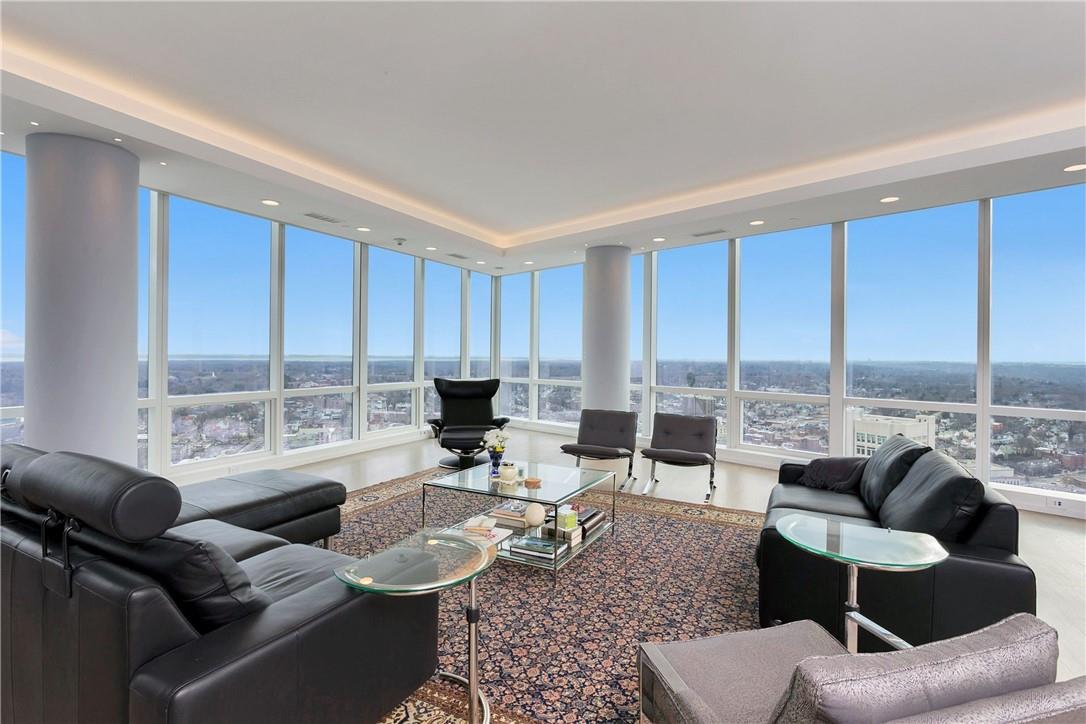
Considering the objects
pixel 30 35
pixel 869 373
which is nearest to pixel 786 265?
pixel 869 373

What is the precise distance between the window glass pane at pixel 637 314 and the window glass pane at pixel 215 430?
5.12m

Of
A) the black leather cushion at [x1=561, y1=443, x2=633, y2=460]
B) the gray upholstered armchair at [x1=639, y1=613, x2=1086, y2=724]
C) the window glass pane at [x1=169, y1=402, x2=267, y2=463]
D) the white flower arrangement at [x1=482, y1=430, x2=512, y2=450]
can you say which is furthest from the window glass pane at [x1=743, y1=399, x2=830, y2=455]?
the window glass pane at [x1=169, y1=402, x2=267, y2=463]

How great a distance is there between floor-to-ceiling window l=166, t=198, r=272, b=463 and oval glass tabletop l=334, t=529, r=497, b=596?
433 cm

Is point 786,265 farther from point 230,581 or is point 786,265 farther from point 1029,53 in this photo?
point 230,581

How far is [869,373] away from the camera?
5.38m

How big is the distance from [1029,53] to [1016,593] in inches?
117

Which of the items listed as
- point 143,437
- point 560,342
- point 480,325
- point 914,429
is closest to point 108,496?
point 143,437

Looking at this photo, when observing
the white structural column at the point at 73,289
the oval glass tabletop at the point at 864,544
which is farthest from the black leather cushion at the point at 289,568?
the white structural column at the point at 73,289

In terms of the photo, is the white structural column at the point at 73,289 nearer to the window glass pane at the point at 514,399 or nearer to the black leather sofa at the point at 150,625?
the black leather sofa at the point at 150,625

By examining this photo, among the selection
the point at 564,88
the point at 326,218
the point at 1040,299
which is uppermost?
the point at 564,88

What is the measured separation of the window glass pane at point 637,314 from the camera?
7.34 m

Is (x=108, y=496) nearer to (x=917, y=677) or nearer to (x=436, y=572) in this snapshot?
(x=436, y=572)

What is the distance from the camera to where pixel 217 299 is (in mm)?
5219

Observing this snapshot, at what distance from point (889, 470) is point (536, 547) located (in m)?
2.20
